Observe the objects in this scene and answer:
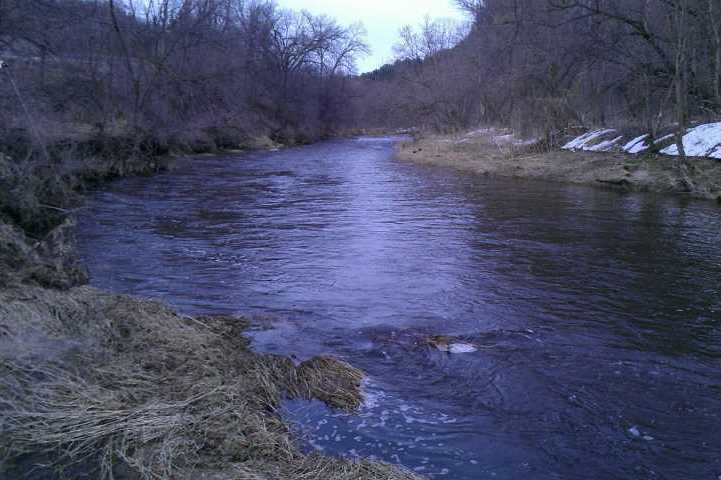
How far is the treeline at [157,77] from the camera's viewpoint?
53.2 ft

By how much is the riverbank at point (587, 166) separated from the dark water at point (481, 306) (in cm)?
154

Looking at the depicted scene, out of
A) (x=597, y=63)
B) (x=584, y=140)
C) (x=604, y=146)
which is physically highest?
(x=597, y=63)

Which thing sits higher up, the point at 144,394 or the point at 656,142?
the point at 656,142

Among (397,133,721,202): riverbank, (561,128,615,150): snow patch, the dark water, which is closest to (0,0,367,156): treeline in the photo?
the dark water

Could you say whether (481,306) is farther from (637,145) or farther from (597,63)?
(597,63)

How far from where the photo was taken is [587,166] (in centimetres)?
2133

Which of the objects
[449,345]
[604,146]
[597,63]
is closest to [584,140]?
[604,146]

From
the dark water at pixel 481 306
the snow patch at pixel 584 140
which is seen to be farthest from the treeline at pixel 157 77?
the snow patch at pixel 584 140

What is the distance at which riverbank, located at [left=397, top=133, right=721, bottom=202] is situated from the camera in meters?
17.2

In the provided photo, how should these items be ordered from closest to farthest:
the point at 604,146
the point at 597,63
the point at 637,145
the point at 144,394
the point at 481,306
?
the point at 144,394
the point at 481,306
the point at 637,145
the point at 604,146
the point at 597,63

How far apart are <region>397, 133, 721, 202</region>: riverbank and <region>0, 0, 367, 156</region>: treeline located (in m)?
14.2

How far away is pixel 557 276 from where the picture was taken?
372 inches

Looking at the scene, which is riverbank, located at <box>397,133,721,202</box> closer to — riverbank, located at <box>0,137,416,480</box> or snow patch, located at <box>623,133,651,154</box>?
snow patch, located at <box>623,133,651,154</box>

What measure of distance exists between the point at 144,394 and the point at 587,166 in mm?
20092
